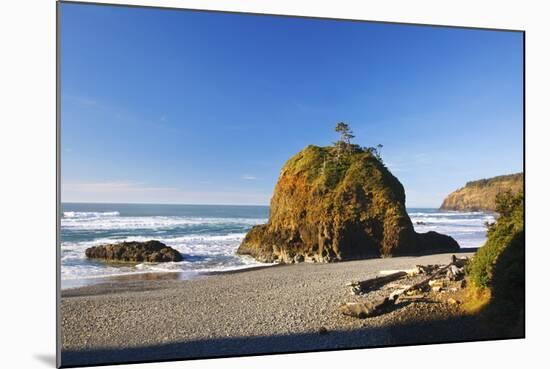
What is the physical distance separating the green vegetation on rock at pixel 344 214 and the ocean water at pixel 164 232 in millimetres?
400

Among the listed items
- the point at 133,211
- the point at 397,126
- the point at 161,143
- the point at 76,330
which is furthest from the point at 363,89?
the point at 76,330

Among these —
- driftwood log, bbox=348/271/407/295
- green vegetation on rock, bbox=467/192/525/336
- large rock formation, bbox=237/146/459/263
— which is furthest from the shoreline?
green vegetation on rock, bbox=467/192/525/336

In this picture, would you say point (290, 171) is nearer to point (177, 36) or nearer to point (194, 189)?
point (194, 189)

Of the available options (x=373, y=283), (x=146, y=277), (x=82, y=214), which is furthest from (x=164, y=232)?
(x=373, y=283)

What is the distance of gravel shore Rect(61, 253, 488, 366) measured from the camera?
19.2 feet

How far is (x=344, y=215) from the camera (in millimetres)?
6992

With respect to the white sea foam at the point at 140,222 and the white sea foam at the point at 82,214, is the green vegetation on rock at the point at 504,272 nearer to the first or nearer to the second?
the white sea foam at the point at 140,222

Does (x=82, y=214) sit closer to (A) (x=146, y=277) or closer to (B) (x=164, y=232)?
(B) (x=164, y=232)

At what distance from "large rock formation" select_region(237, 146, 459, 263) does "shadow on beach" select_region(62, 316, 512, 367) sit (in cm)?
A: 98

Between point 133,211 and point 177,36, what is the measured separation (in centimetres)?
206

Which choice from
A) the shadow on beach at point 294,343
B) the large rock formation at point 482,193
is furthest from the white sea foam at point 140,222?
the large rock formation at point 482,193

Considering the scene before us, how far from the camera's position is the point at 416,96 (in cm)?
684

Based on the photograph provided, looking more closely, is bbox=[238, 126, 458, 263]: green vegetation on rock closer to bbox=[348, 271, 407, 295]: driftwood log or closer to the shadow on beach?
bbox=[348, 271, 407, 295]: driftwood log

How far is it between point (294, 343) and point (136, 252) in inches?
83.1
